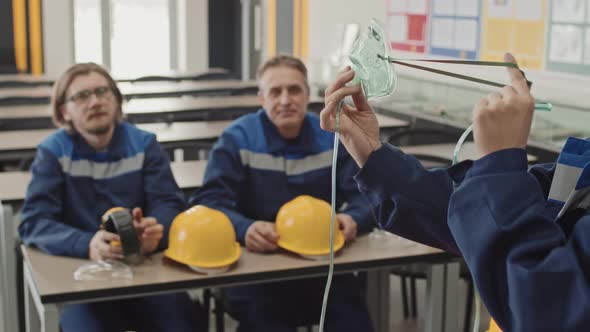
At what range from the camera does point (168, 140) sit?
485 centimetres

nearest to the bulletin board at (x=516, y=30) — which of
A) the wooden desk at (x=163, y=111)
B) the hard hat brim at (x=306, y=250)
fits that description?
the wooden desk at (x=163, y=111)

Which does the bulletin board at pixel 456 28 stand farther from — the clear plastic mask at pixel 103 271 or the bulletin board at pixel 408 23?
the clear plastic mask at pixel 103 271

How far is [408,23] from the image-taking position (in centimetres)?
629

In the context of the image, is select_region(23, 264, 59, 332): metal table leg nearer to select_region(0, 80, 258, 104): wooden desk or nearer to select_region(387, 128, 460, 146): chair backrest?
select_region(387, 128, 460, 146): chair backrest

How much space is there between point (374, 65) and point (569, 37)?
3599 millimetres

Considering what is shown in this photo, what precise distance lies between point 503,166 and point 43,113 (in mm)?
5334

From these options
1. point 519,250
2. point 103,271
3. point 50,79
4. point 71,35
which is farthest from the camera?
point 71,35

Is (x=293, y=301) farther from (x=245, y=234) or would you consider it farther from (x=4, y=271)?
(x=4, y=271)

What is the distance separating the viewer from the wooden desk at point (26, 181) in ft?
11.1

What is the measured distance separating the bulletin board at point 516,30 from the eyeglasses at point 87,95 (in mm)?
2608

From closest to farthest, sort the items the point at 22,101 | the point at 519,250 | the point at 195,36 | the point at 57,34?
the point at 519,250, the point at 22,101, the point at 57,34, the point at 195,36

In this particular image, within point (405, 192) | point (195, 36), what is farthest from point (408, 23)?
→ point (195, 36)

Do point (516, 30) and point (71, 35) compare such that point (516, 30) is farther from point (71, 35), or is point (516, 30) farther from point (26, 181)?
point (71, 35)

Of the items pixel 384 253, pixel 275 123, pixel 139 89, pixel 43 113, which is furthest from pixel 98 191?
pixel 139 89
